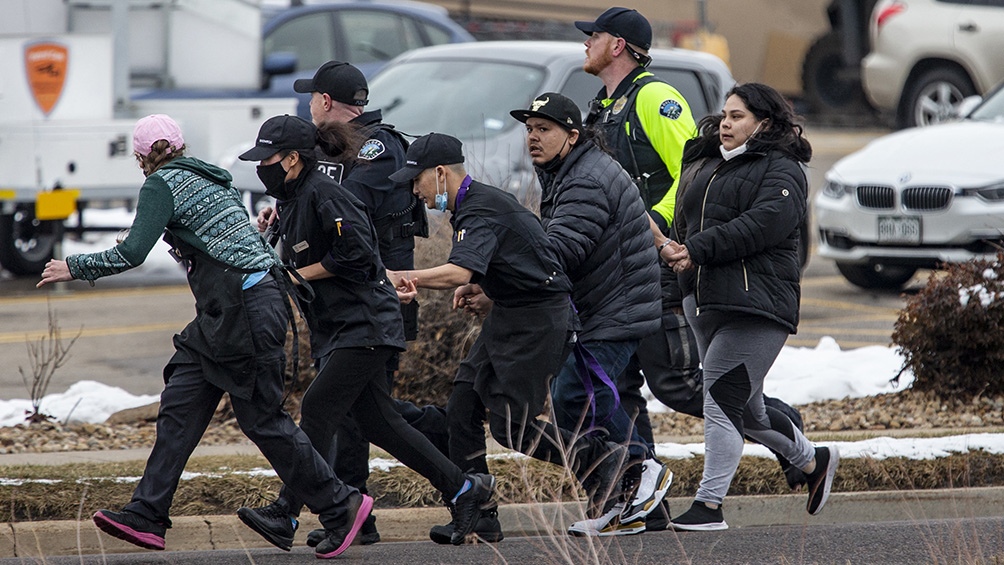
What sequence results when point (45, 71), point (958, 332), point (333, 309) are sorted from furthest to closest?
point (45, 71), point (958, 332), point (333, 309)

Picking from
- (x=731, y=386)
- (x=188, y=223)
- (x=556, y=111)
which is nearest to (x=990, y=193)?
(x=731, y=386)

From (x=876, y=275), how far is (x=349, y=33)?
18.5ft

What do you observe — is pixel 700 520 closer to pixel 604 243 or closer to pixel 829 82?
pixel 604 243

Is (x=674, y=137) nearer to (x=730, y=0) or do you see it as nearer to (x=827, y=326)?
(x=827, y=326)

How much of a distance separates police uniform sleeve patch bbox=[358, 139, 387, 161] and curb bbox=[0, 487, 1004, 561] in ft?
4.83

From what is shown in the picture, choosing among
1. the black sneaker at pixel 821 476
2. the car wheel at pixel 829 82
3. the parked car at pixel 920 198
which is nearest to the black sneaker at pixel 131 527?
the black sneaker at pixel 821 476

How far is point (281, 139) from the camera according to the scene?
18.5ft

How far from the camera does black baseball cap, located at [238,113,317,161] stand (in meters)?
5.64

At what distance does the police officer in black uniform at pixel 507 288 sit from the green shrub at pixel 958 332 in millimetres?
2866

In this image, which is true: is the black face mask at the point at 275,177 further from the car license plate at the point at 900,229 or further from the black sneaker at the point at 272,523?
the car license plate at the point at 900,229

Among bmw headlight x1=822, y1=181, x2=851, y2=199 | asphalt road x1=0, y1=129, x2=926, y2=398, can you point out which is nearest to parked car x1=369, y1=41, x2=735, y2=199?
bmw headlight x1=822, y1=181, x2=851, y2=199

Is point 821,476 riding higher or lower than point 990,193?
lower

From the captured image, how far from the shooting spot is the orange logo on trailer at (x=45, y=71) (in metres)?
12.7

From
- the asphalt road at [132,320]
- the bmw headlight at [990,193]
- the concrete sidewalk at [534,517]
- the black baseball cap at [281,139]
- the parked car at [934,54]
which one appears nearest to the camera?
the black baseball cap at [281,139]
